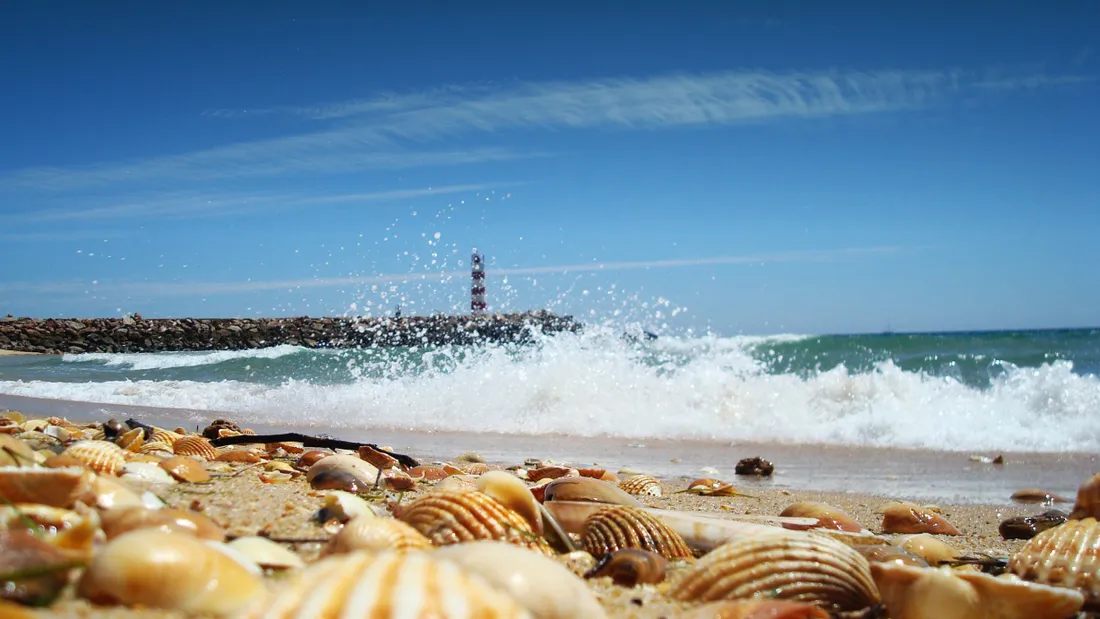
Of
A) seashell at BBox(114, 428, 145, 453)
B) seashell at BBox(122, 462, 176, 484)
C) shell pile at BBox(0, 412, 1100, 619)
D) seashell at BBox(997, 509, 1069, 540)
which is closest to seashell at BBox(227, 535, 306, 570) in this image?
shell pile at BBox(0, 412, 1100, 619)

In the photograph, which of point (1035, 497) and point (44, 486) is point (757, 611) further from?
point (1035, 497)

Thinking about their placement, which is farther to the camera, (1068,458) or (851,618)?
(1068,458)

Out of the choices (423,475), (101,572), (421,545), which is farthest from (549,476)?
(101,572)

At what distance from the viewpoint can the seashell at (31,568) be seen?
122 cm

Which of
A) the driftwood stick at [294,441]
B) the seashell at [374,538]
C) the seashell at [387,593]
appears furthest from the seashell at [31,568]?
the driftwood stick at [294,441]

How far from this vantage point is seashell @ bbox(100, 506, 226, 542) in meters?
1.55

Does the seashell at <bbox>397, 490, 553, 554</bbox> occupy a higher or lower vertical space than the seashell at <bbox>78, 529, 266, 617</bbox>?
lower

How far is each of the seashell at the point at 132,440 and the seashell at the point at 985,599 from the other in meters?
3.63

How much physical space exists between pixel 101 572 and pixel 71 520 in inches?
18.7

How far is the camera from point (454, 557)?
4.80ft

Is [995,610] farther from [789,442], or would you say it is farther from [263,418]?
[263,418]

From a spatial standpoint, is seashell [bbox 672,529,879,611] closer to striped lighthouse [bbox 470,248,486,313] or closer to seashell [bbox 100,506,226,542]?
seashell [bbox 100,506,226,542]

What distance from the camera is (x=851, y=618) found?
185cm

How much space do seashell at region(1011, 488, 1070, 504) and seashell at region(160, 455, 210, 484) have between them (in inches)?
172
